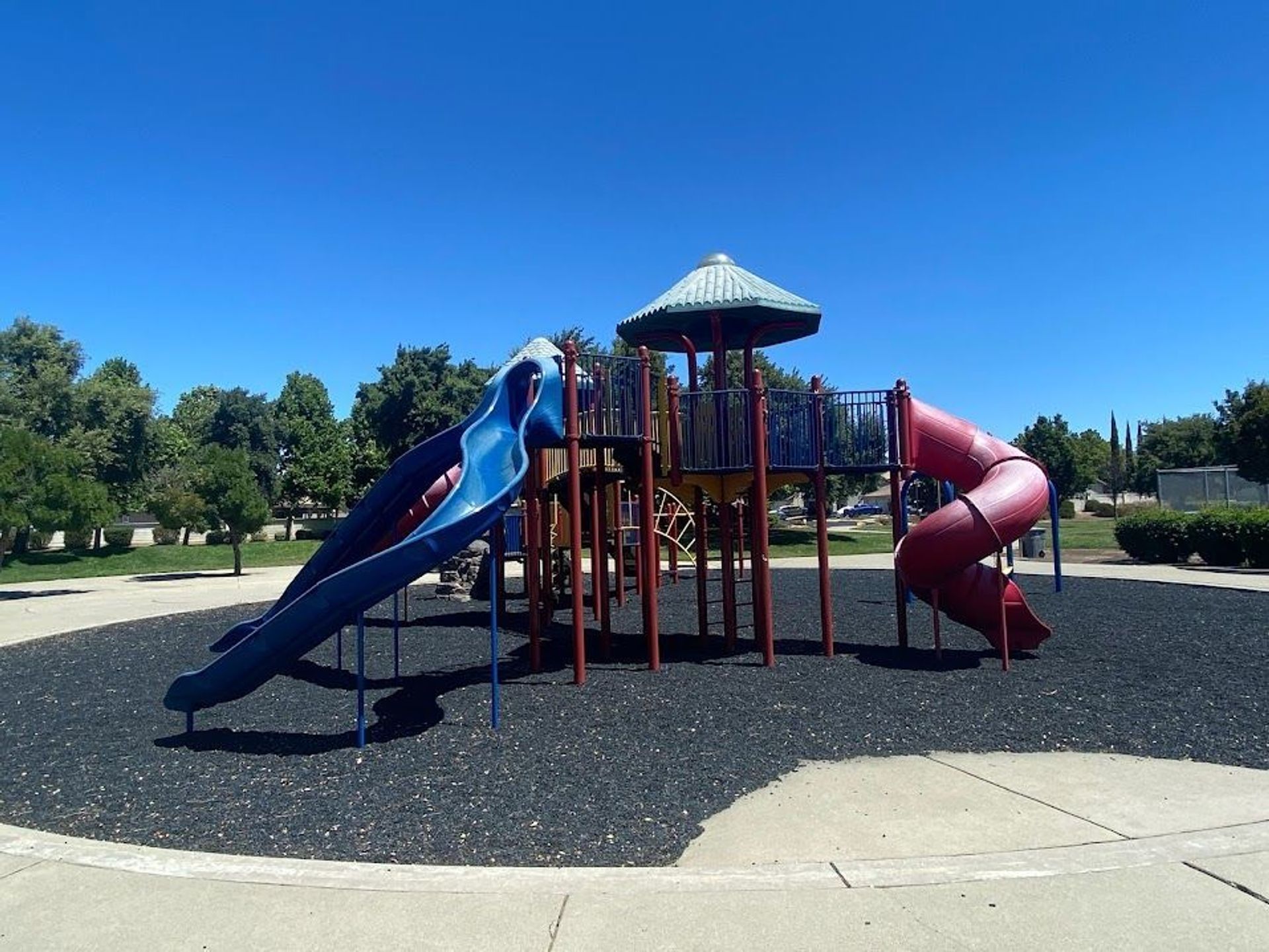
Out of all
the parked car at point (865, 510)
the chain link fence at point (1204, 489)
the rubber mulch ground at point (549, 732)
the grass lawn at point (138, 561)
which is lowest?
the rubber mulch ground at point (549, 732)

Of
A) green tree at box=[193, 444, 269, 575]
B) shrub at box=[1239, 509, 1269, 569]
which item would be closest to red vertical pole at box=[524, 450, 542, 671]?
green tree at box=[193, 444, 269, 575]

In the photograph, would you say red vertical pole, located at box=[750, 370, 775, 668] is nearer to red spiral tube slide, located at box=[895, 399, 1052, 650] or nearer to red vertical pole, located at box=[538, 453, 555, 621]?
red spiral tube slide, located at box=[895, 399, 1052, 650]

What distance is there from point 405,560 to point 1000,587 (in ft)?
22.6

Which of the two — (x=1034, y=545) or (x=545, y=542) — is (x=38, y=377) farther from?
(x=1034, y=545)

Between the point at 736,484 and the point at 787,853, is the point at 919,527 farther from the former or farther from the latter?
the point at 787,853

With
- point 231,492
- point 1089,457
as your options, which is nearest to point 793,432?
point 231,492

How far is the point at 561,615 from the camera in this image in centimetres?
1623

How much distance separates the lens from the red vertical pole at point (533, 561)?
1029cm

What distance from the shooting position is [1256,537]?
75.8 feet

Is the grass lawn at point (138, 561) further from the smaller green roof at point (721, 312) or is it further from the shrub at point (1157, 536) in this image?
the shrub at point (1157, 536)

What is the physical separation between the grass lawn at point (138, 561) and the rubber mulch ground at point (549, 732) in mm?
23377

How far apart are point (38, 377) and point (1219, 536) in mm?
48713

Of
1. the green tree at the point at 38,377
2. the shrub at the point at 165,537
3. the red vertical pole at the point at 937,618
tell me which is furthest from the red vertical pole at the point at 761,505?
the shrub at the point at 165,537

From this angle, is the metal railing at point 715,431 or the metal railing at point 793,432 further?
the metal railing at point 793,432
